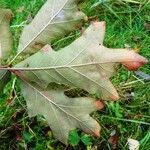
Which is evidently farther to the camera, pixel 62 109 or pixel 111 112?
pixel 111 112

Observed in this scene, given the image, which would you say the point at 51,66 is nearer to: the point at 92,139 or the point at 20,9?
the point at 92,139

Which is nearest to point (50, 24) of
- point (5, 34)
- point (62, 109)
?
point (5, 34)

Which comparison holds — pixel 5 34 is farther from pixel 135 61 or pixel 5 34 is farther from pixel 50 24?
pixel 135 61

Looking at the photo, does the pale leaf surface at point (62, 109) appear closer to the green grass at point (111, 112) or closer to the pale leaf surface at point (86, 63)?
the pale leaf surface at point (86, 63)

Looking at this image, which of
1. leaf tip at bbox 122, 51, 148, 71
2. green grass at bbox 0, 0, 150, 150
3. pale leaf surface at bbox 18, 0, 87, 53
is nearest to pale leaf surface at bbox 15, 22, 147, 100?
leaf tip at bbox 122, 51, 148, 71

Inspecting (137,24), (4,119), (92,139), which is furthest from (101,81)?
(137,24)

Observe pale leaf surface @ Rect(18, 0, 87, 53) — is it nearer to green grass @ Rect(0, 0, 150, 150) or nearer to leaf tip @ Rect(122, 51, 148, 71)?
green grass @ Rect(0, 0, 150, 150)
